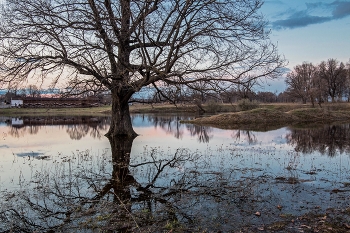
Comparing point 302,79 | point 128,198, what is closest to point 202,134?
point 128,198

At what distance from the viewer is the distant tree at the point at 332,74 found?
89125 mm

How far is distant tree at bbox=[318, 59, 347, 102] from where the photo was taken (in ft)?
292

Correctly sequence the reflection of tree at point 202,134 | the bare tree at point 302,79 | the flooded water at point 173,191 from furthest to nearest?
the bare tree at point 302,79
the reflection of tree at point 202,134
the flooded water at point 173,191

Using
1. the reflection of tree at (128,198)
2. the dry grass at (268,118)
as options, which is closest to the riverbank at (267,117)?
the dry grass at (268,118)

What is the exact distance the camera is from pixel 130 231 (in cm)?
606

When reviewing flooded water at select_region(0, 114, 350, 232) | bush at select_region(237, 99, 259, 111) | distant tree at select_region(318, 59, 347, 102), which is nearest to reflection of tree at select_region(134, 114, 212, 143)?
flooded water at select_region(0, 114, 350, 232)

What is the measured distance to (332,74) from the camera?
296 ft

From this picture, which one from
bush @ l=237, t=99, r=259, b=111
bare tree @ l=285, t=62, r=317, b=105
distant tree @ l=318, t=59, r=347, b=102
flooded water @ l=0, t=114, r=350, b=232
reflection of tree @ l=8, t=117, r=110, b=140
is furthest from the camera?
distant tree @ l=318, t=59, r=347, b=102

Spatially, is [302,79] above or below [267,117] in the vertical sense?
above

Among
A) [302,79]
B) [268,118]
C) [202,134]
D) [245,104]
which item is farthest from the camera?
Answer: [302,79]

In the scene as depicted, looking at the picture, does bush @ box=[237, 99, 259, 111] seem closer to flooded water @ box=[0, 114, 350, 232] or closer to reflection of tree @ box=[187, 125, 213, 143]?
reflection of tree @ box=[187, 125, 213, 143]

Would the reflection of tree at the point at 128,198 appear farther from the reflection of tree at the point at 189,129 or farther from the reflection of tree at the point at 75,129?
the reflection of tree at the point at 75,129

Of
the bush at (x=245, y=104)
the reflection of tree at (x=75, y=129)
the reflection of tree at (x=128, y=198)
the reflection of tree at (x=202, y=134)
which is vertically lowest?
the reflection of tree at (x=202, y=134)

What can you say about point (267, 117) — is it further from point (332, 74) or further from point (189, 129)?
point (332, 74)
